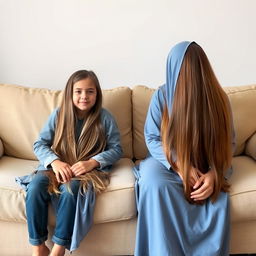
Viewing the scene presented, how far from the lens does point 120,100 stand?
6.40ft

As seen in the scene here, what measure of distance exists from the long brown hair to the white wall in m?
0.77

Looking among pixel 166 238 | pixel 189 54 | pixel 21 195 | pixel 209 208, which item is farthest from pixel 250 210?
pixel 21 195

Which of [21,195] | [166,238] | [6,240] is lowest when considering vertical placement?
[6,240]

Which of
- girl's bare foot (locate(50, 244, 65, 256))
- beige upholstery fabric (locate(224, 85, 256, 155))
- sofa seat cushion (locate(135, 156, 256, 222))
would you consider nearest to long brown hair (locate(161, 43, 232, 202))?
sofa seat cushion (locate(135, 156, 256, 222))

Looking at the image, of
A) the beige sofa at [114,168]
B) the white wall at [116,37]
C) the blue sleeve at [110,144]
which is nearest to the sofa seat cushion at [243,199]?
the beige sofa at [114,168]

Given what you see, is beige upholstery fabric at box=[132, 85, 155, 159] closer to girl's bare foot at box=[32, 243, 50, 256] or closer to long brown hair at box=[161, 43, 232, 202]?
long brown hair at box=[161, 43, 232, 202]

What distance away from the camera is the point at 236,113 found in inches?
76.2

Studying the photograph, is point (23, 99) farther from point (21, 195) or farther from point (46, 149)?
point (21, 195)

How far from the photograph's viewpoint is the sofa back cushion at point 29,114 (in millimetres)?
1925

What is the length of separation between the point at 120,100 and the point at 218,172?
0.72m

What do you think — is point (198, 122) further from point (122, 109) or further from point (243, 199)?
point (122, 109)

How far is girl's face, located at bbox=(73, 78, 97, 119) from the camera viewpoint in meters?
1.70

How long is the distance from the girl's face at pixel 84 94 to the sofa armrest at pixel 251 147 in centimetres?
89

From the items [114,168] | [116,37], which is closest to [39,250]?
[114,168]
